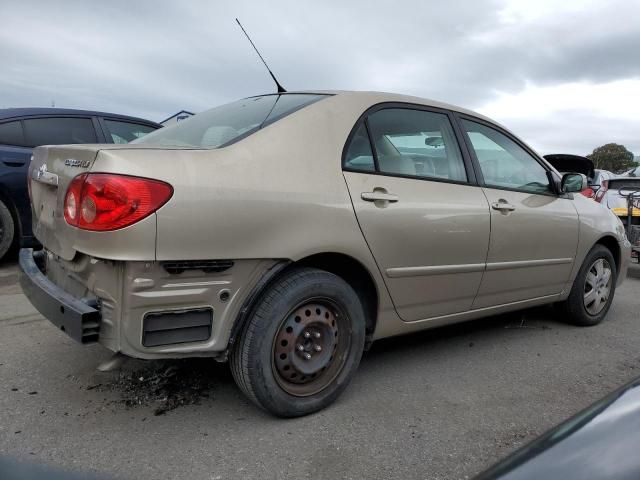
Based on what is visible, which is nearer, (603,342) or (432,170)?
(432,170)

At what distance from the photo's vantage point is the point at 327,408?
2715mm

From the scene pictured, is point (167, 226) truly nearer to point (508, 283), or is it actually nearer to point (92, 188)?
point (92, 188)

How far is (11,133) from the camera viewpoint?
5219mm

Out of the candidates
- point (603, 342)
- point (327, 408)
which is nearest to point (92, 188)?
point (327, 408)

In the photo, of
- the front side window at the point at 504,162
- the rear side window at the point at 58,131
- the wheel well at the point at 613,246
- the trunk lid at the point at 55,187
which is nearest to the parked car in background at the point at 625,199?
the wheel well at the point at 613,246

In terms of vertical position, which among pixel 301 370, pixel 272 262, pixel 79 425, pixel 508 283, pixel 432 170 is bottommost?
pixel 79 425

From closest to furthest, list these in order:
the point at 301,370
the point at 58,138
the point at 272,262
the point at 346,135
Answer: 1. the point at 272,262
2. the point at 301,370
3. the point at 346,135
4. the point at 58,138

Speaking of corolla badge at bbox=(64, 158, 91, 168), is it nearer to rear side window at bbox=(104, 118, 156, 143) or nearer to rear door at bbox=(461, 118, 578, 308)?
rear door at bbox=(461, 118, 578, 308)

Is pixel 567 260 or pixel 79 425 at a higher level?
pixel 567 260

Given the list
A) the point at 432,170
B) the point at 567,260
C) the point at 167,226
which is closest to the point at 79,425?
the point at 167,226

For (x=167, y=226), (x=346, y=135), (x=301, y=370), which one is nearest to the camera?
(x=167, y=226)

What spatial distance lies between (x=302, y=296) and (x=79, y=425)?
1.16m

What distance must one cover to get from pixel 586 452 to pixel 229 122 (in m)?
2.22

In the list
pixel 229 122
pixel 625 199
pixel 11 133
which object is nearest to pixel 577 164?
pixel 625 199
